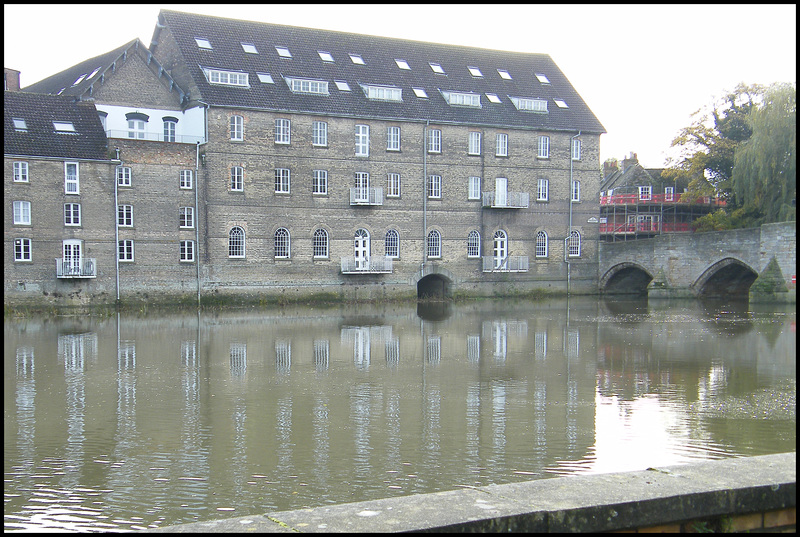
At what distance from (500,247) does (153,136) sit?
1794 centimetres

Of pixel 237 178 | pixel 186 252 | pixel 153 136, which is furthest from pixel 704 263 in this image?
pixel 153 136

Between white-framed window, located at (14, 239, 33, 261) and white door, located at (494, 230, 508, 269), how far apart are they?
2201 centimetres

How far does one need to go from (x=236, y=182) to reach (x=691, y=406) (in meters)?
26.4

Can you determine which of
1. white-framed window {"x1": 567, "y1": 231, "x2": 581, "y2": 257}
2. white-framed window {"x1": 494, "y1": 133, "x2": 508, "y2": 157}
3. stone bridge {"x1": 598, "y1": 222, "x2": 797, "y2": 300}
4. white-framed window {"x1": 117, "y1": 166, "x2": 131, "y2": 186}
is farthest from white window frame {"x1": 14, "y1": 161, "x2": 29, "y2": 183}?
stone bridge {"x1": 598, "y1": 222, "x2": 797, "y2": 300}

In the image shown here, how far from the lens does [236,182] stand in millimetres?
35344

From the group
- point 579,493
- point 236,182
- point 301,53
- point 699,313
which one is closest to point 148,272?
point 236,182

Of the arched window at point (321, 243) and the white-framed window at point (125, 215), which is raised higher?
the white-framed window at point (125, 215)

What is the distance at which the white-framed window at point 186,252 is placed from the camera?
3424 cm

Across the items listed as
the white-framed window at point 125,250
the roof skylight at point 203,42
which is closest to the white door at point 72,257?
the white-framed window at point 125,250

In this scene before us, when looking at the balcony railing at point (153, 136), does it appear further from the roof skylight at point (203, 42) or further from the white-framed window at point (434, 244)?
the white-framed window at point (434, 244)

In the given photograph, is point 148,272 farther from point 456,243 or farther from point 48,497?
point 48,497

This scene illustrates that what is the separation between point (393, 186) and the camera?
3919 cm

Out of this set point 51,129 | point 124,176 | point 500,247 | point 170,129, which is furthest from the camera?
point 500,247

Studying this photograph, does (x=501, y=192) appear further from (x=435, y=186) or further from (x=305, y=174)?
(x=305, y=174)
